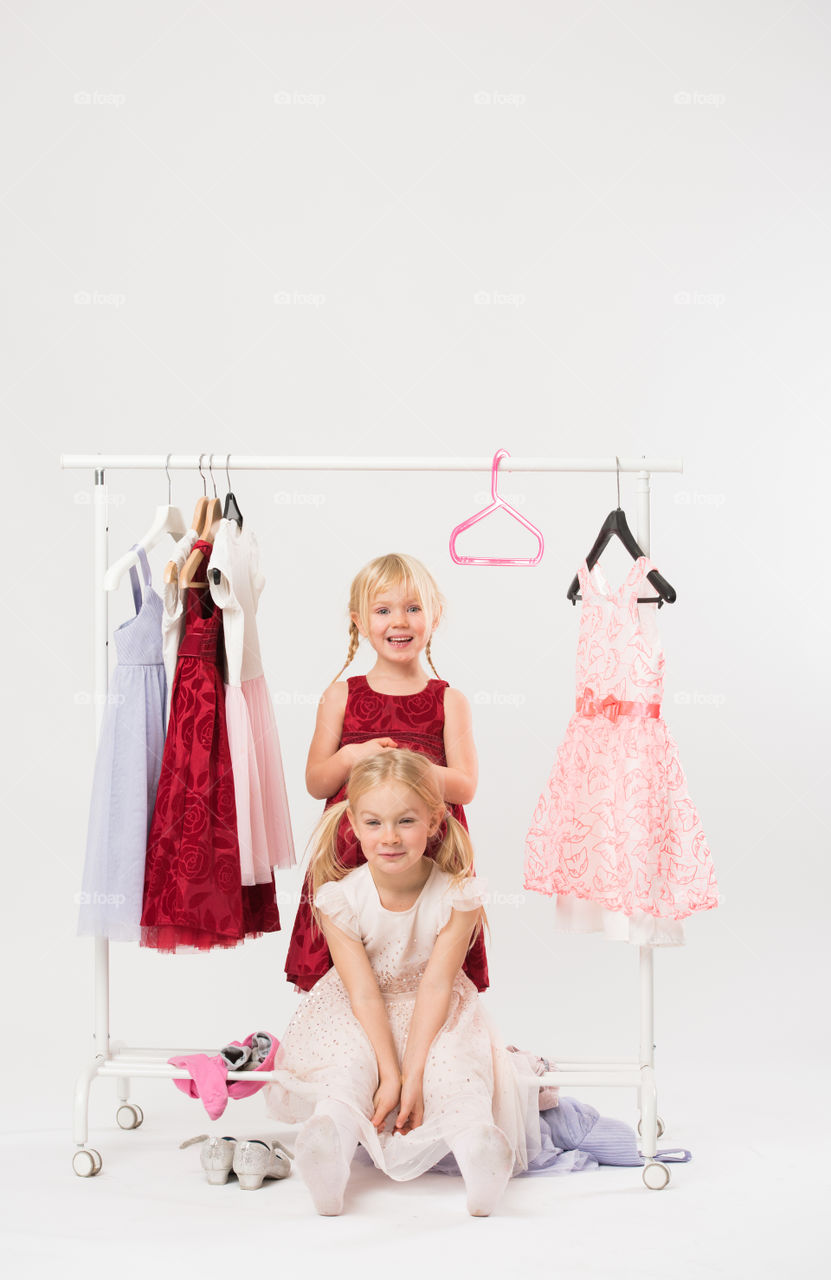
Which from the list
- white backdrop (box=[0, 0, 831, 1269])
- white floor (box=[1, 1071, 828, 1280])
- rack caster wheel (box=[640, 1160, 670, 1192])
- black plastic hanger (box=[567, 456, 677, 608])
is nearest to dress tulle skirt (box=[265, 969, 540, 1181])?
white floor (box=[1, 1071, 828, 1280])

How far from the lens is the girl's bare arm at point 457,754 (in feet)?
10.5

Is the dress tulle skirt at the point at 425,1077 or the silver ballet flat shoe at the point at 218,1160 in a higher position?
the dress tulle skirt at the point at 425,1077

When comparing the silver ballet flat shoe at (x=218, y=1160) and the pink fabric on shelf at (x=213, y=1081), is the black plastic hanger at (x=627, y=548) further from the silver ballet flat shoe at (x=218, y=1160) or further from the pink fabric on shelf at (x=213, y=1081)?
the silver ballet flat shoe at (x=218, y=1160)

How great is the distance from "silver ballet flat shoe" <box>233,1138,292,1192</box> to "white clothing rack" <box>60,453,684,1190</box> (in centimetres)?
19

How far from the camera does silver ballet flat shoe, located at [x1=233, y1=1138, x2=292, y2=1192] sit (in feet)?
9.32

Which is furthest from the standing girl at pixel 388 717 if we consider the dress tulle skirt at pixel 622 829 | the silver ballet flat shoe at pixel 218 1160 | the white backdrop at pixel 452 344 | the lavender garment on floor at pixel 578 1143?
the white backdrop at pixel 452 344

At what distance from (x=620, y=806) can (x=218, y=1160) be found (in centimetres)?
114

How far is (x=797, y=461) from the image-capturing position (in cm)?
541

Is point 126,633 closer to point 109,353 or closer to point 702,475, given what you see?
point 109,353

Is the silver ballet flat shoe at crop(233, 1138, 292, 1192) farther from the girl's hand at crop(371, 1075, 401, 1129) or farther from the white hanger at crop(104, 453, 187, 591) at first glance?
the white hanger at crop(104, 453, 187, 591)

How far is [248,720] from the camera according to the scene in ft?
10.3

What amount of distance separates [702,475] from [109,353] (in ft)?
7.47

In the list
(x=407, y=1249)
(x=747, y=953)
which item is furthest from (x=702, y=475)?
(x=407, y=1249)

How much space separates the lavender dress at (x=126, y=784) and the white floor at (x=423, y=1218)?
0.53 m
